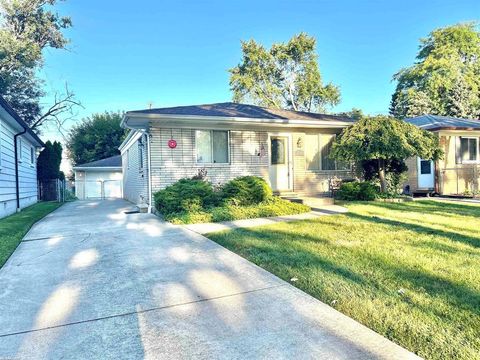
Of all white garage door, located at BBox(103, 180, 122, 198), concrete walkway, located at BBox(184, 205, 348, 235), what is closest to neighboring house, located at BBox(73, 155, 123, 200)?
white garage door, located at BBox(103, 180, 122, 198)

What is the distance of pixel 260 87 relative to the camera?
109 feet

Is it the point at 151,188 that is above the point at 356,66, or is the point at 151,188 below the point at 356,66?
below

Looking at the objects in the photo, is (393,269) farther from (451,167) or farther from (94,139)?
(94,139)

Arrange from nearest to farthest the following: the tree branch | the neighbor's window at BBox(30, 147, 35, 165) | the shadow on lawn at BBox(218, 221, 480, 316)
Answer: the shadow on lawn at BBox(218, 221, 480, 316), the neighbor's window at BBox(30, 147, 35, 165), the tree branch

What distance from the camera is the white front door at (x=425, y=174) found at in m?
14.2

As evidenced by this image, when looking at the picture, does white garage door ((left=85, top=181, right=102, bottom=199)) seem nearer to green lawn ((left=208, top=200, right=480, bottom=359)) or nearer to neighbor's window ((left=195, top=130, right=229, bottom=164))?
neighbor's window ((left=195, top=130, right=229, bottom=164))

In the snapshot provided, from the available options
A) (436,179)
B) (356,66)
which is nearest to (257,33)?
(356,66)

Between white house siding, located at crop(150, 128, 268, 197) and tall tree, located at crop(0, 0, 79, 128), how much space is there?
696 inches

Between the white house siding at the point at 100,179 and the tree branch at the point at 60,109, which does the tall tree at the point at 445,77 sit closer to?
the white house siding at the point at 100,179

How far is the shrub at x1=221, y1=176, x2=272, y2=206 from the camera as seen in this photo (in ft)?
29.8

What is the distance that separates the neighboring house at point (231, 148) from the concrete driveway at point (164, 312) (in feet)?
17.1

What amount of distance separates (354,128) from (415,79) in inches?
1021

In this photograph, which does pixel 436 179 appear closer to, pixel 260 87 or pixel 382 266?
pixel 382 266

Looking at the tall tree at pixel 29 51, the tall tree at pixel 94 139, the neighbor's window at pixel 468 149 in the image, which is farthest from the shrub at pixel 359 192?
the tall tree at pixel 94 139
